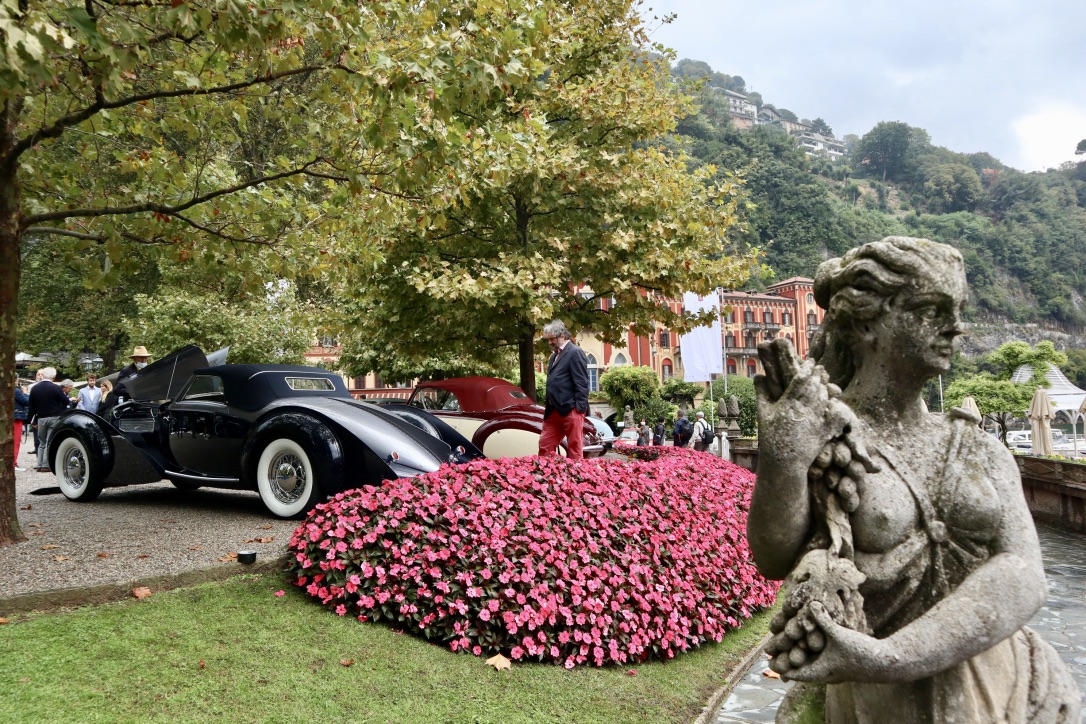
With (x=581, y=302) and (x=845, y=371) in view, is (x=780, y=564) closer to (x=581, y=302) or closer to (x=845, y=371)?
(x=845, y=371)

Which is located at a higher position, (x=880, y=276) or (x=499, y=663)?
(x=880, y=276)

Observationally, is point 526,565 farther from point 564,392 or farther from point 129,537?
point 129,537

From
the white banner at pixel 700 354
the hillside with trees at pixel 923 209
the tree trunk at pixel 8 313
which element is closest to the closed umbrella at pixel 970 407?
the white banner at pixel 700 354

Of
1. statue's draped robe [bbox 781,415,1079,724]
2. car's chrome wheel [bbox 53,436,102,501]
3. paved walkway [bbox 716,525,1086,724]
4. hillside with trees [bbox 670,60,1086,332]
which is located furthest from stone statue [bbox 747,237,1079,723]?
hillside with trees [bbox 670,60,1086,332]

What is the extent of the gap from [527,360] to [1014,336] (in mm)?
111148

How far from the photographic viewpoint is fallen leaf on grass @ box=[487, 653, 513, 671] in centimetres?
455

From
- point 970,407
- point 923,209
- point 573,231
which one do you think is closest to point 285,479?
point 970,407

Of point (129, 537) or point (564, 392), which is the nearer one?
point (129, 537)

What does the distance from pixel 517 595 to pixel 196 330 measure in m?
20.2

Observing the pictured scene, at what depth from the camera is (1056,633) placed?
6.48 meters

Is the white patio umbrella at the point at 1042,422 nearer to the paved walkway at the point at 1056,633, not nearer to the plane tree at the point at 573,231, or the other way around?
the paved walkway at the point at 1056,633

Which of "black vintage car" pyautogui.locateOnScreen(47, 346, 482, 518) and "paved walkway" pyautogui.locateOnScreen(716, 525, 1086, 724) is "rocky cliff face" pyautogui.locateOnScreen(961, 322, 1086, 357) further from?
"black vintage car" pyautogui.locateOnScreen(47, 346, 482, 518)

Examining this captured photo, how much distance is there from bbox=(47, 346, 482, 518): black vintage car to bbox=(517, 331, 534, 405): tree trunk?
467cm

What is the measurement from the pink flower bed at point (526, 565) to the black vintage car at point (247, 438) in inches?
52.3
